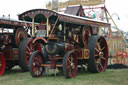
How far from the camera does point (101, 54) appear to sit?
364 inches

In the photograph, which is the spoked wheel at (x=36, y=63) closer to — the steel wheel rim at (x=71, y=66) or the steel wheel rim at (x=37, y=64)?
the steel wheel rim at (x=37, y=64)

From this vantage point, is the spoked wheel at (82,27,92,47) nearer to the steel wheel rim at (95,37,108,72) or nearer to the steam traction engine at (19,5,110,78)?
the steam traction engine at (19,5,110,78)

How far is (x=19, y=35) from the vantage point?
10.2 meters

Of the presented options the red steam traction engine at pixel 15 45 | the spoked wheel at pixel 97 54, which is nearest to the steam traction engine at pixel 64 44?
the spoked wheel at pixel 97 54

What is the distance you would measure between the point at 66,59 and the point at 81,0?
12.8 m

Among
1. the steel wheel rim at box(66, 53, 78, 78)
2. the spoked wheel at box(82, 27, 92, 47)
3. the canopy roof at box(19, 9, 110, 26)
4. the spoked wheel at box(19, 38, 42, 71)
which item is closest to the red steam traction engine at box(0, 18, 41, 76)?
the spoked wheel at box(19, 38, 42, 71)

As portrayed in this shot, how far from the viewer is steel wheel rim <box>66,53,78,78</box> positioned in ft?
23.6

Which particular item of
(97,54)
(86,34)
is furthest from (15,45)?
(97,54)

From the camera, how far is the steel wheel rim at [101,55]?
9.06 metres

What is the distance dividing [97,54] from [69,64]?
2.11m

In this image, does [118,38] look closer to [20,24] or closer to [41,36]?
[20,24]

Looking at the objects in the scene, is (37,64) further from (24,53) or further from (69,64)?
Answer: (24,53)

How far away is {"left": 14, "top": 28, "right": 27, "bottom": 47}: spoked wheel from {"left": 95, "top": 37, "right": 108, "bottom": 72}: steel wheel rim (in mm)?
3307

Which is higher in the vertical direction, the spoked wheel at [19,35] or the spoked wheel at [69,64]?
the spoked wheel at [19,35]
